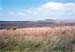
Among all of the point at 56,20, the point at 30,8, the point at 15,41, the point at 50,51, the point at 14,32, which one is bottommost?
the point at 50,51

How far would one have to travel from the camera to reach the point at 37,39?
5.64 feet

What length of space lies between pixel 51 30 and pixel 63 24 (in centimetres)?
16

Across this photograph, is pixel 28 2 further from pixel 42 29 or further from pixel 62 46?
pixel 62 46

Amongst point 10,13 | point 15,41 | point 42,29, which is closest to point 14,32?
point 15,41

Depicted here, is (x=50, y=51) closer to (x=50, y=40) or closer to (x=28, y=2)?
(x=50, y=40)

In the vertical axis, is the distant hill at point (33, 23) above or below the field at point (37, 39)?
above

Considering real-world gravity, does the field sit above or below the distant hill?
below

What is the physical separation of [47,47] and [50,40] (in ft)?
0.30

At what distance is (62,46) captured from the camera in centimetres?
170

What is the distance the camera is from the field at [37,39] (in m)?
1.71

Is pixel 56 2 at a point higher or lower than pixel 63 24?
higher

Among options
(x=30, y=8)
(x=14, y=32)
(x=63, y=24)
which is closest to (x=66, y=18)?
(x=63, y=24)

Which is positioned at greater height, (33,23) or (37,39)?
(33,23)

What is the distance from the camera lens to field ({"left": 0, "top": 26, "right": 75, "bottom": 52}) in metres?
1.71
